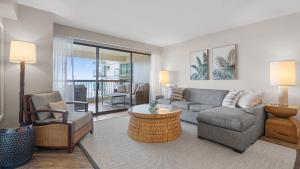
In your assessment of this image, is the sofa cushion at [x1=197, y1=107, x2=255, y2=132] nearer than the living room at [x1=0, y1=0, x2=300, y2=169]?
No

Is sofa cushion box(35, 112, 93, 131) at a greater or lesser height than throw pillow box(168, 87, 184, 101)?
lesser

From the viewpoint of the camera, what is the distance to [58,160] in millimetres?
2025

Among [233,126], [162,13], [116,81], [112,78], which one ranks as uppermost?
[162,13]

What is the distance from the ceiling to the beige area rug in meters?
2.35

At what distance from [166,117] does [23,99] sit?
2235mm

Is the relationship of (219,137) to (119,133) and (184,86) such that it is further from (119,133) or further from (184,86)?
(184,86)

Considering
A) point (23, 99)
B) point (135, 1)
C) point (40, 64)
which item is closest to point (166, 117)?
point (135, 1)

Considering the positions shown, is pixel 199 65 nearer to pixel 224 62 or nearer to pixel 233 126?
pixel 224 62

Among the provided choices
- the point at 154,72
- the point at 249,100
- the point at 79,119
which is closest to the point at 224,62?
the point at 249,100

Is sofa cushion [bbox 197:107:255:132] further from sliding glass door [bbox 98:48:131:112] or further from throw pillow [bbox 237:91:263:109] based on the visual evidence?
sliding glass door [bbox 98:48:131:112]

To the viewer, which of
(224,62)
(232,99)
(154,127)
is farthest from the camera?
(224,62)

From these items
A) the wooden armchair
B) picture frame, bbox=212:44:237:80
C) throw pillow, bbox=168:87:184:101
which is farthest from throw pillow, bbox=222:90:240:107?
the wooden armchair

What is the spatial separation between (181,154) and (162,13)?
8.18 feet

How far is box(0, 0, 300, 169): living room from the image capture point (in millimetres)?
2125
